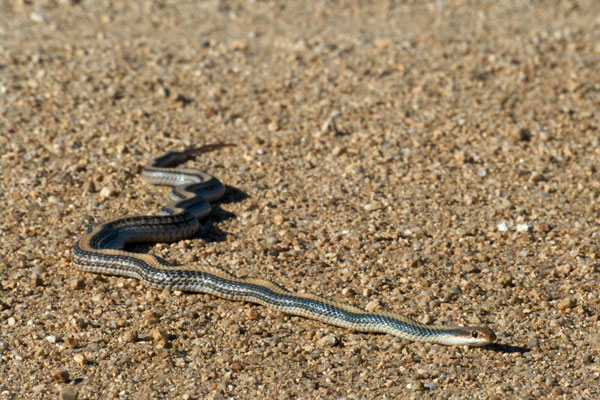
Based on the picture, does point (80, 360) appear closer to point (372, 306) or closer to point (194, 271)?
point (194, 271)

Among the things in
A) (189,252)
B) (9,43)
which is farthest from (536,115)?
(9,43)

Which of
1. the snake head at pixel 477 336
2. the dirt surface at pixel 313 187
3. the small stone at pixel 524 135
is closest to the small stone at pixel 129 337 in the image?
the dirt surface at pixel 313 187

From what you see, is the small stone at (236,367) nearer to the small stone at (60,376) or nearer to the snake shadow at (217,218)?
the small stone at (60,376)

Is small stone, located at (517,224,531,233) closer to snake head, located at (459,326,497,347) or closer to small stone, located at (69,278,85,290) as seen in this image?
snake head, located at (459,326,497,347)

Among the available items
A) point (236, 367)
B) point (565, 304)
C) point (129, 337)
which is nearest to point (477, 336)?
point (565, 304)

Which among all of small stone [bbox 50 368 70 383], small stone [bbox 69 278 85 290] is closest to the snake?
small stone [bbox 69 278 85 290]

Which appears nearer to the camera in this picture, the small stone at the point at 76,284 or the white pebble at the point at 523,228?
the small stone at the point at 76,284

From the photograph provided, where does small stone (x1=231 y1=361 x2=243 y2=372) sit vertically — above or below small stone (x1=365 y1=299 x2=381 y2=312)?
below
